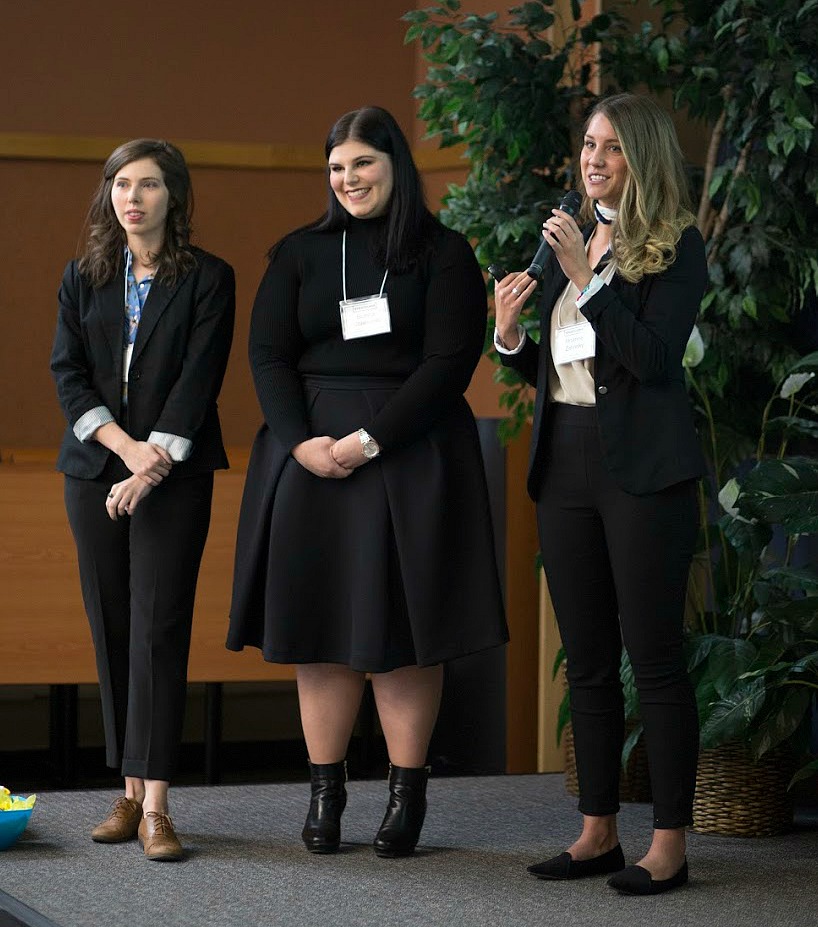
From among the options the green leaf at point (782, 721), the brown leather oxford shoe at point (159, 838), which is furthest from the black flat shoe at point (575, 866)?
the brown leather oxford shoe at point (159, 838)

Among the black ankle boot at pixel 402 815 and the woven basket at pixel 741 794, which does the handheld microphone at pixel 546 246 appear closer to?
the black ankle boot at pixel 402 815

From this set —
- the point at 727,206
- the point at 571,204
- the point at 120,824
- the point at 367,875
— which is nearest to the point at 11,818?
the point at 120,824

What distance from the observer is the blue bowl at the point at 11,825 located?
3.05 meters

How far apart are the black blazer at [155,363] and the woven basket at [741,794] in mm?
1348

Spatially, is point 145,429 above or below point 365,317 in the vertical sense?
below

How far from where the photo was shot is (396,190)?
9.81 ft

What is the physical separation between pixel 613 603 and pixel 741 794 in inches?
32.2

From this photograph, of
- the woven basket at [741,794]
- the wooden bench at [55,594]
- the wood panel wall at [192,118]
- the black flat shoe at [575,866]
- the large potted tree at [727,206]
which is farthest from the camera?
the wood panel wall at [192,118]

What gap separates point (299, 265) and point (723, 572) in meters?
1.32

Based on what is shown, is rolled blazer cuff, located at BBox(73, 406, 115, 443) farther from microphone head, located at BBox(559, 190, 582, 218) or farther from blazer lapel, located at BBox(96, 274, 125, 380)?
microphone head, located at BBox(559, 190, 582, 218)

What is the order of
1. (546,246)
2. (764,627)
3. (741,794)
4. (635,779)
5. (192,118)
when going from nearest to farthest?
(546,246) → (741,794) → (764,627) → (635,779) → (192,118)

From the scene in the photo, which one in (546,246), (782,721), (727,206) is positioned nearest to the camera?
(546,246)

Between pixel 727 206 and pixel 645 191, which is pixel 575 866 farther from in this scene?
pixel 727 206

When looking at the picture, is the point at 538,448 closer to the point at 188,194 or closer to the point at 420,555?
the point at 420,555
